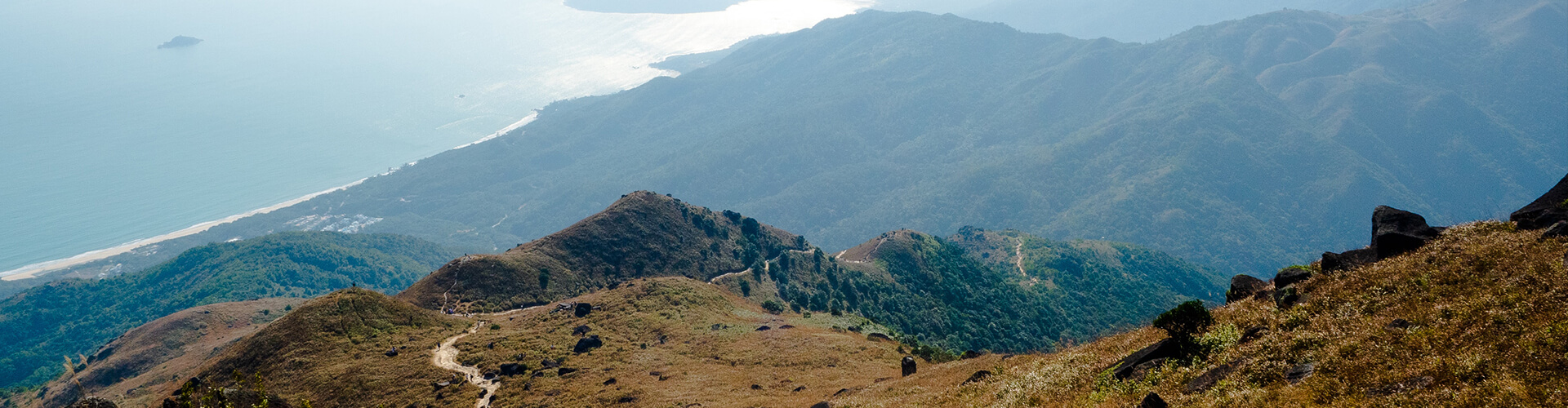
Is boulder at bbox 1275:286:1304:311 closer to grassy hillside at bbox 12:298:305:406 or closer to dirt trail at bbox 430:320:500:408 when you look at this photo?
dirt trail at bbox 430:320:500:408

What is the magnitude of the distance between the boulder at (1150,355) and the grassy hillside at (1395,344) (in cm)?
54

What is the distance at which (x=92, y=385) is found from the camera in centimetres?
12581

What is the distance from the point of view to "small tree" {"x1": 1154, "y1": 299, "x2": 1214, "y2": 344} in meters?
25.9

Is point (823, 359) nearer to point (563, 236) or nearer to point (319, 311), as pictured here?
point (319, 311)

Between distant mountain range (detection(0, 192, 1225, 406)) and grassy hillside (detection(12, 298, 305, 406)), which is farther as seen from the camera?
grassy hillside (detection(12, 298, 305, 406))

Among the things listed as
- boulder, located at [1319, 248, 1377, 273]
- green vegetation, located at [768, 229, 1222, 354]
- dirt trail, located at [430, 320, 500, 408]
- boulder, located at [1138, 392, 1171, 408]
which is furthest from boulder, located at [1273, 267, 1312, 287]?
green vegetation, located at [768, 229, 1222, 354]

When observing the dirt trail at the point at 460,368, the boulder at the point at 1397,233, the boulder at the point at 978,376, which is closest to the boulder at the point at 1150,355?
the boulder at the point at 978,376

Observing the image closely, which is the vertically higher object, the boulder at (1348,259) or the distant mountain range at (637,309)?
the boulder at (1348,259)

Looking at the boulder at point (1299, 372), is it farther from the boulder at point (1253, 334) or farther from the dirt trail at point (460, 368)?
the dirt trail at point (460, 368)

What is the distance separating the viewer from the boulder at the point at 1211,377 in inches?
867

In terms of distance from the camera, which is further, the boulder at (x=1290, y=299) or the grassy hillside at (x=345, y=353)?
the grassy hillside at (x=345, y=353)

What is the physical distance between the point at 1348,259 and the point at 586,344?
203 feet

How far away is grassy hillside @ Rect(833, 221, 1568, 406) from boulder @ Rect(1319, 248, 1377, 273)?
1263mm

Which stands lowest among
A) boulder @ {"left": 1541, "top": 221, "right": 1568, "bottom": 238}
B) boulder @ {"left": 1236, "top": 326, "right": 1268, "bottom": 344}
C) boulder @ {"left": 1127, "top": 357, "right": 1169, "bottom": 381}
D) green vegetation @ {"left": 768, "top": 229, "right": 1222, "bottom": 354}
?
green vegetation @ {"left": 768, "top": 229, "right": 1222, "bottom": 354}
